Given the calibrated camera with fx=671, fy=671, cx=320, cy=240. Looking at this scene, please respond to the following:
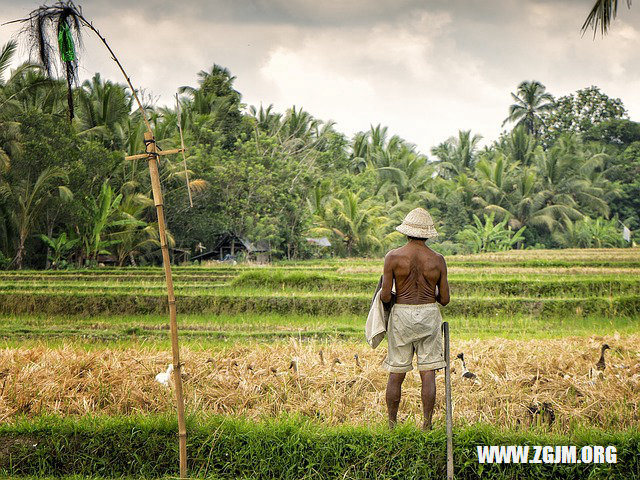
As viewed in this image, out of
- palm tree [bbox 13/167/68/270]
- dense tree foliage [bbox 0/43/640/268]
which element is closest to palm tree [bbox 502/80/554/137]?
dense tree foliage [bbox 0/43/640/268]

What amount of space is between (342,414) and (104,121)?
69.5ft

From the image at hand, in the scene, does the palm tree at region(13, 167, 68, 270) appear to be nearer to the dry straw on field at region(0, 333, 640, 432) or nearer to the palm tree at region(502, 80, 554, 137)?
the dry straw on field at region(0, 333, 640, 432)

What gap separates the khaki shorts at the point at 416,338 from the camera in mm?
4500

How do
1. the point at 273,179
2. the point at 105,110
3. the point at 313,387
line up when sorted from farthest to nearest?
the point at 273,179 → the point at 105,110 → the point at 313,387

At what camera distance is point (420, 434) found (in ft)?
14.1

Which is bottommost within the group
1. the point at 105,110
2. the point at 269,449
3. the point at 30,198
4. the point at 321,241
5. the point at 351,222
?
the point at 269,449

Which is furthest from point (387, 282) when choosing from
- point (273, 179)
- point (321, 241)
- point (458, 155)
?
point (458, 155)

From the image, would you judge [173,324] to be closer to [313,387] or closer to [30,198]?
[313,387]

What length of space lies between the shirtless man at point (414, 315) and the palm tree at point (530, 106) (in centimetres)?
4267

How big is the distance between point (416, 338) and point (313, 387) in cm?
143

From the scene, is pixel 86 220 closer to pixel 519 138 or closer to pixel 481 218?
pixel 481 218

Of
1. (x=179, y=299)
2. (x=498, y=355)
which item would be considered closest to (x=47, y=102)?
(x=179, y=299)

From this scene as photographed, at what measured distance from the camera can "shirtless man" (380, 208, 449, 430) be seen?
450 centimetres

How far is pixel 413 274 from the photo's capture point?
15.0 feet
